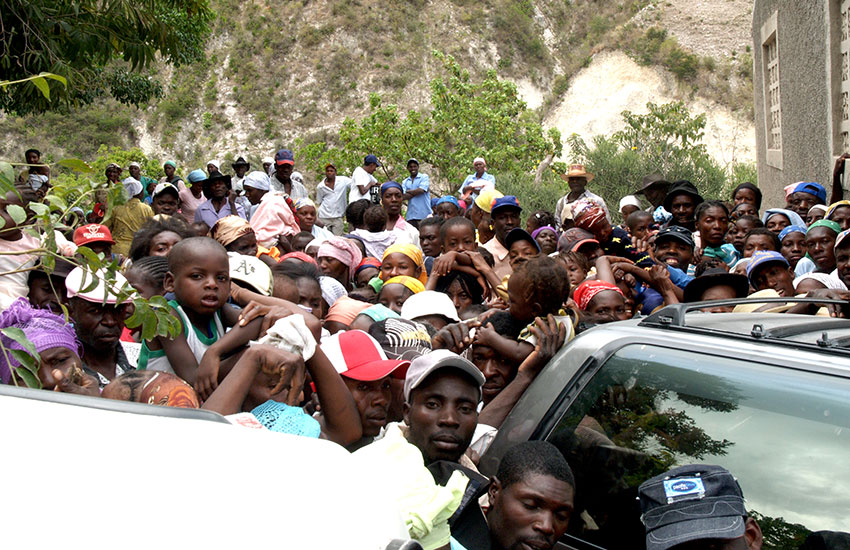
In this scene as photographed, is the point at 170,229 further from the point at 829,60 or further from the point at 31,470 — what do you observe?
the point at 829,60

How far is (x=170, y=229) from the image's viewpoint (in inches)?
207

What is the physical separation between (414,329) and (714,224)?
361 cm

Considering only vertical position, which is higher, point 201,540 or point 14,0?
point 14,0

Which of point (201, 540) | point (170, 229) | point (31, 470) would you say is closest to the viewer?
point (201, 540)

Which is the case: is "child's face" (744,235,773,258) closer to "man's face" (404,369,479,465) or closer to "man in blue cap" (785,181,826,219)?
"man in blue cap" (785,181,826,219)

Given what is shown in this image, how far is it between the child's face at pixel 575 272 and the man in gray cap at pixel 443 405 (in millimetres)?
2564

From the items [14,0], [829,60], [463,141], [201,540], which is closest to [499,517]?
[201,540]

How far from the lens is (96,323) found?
369cm

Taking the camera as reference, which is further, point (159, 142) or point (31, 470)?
point (159, 142)

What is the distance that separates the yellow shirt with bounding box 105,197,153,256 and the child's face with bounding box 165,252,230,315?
518cm

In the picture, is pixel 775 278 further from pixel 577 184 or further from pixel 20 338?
pixel 577 184

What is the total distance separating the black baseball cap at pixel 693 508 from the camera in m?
2.01

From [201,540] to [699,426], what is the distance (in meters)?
1.62

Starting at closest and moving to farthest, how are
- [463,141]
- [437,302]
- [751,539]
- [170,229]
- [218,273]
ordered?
[751,539] < [218,273] < [437,302] < [170,229] < [463,141]
